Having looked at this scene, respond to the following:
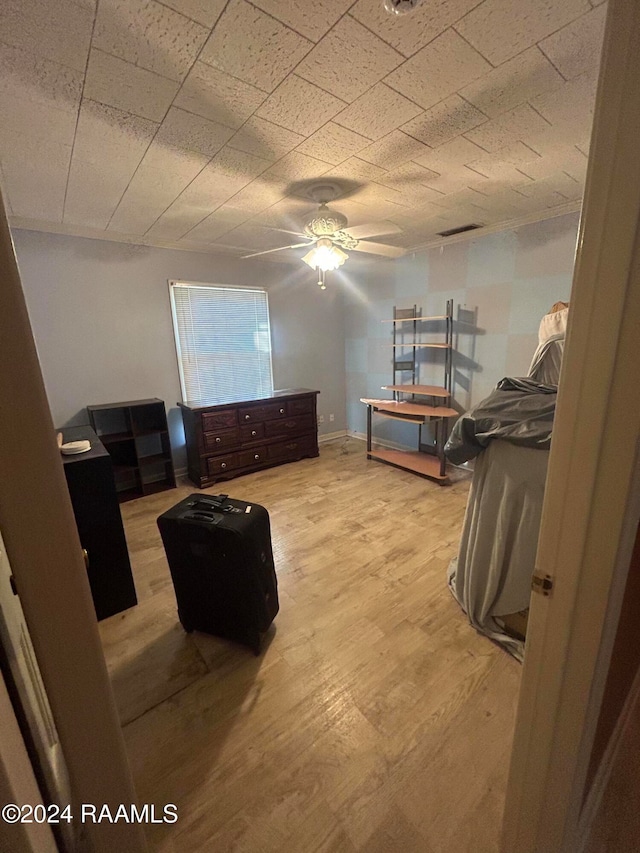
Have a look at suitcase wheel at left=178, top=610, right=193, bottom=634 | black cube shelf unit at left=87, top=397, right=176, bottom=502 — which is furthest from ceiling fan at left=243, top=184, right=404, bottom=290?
suitcase wheel at left=178, top=610, right=193, bottom=634

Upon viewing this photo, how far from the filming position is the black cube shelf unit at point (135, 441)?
11.1 feet

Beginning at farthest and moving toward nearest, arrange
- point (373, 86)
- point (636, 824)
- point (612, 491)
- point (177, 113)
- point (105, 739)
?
point (177, 113), point (373, 86), point (636, 824), point (105, 739), point (612, 491)

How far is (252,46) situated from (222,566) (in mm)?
2061

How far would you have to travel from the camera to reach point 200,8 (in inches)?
41.3

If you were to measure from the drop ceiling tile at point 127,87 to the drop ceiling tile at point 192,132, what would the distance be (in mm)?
67

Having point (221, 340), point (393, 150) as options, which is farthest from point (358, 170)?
point (221, 340)

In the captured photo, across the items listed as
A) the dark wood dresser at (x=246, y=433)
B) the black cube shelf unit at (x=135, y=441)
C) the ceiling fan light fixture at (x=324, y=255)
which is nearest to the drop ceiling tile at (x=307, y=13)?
the ceiling fan light fixture at (x=324, y=255)

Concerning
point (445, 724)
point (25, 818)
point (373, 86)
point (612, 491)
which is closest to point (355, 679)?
point (445, 724)

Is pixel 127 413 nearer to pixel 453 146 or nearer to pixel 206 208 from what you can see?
pixel 206 208

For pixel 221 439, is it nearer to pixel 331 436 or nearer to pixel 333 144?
pixel 331 436

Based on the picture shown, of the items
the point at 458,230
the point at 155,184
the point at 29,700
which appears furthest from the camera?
the point at 458,230

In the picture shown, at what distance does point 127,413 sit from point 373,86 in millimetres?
3146

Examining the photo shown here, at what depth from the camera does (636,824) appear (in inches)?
42.8

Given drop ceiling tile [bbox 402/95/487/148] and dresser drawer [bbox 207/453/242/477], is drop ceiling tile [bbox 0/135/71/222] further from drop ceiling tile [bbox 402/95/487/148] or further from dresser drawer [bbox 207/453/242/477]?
dresser drawer [bbox 207/453/242/477]
